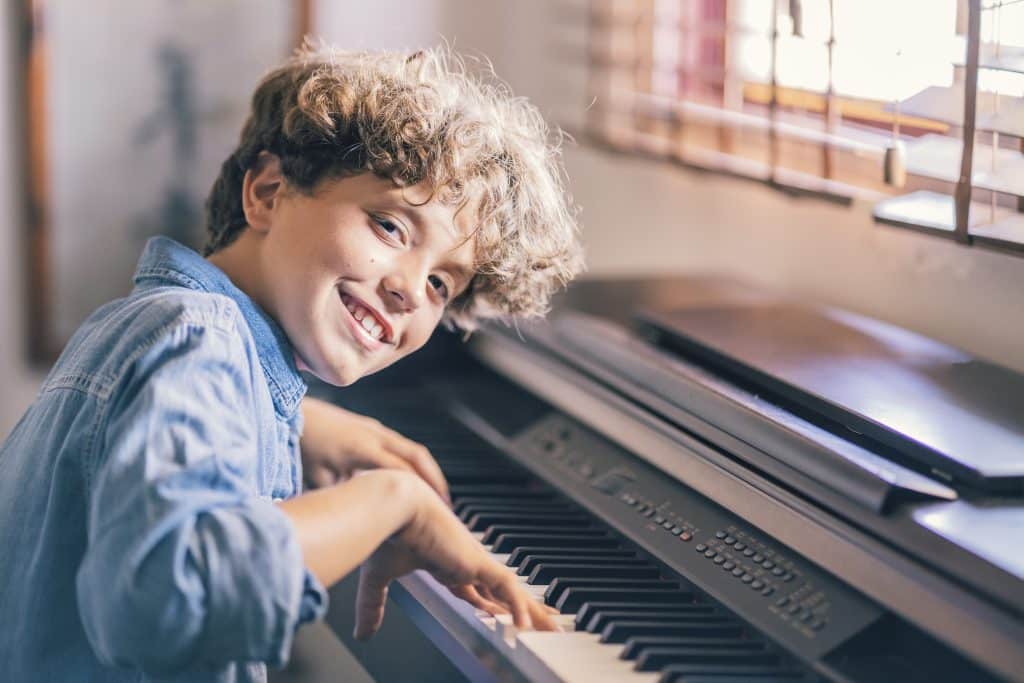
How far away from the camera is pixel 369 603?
1.20 meters

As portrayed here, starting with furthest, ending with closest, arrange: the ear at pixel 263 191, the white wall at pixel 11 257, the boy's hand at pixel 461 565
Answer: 1. the white wall at pixel 11 257
2. the ear at pixel 263 191
3. the boy's hand at pixel 461 565

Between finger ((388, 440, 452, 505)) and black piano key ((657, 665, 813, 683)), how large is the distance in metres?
0.43

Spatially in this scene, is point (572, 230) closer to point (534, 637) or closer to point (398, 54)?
point (398, 54)

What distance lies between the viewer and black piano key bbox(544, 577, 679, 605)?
1119mm

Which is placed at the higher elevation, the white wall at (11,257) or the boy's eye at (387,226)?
the boy's eye at (387,226)

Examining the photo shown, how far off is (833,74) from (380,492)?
95 cm

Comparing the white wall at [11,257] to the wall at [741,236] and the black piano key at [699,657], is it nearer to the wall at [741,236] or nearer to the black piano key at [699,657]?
the wall at [741,236]

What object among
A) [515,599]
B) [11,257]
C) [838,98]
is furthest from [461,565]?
[11,257]

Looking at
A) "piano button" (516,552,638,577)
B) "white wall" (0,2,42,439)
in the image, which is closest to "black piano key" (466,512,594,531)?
"piano button" (516,552,638,577)

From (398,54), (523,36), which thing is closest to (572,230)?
(398,54)

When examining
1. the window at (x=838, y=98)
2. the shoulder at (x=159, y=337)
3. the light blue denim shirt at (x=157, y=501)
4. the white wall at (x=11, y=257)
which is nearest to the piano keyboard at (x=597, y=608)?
the light blue denim shirt at (x=157, y=501)

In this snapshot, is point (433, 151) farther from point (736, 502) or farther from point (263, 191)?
point (736, 502)

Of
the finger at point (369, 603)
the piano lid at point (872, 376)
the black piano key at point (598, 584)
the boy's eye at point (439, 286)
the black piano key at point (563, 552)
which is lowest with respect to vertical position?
the finger at point (369, 603)

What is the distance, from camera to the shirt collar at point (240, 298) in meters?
1.08
